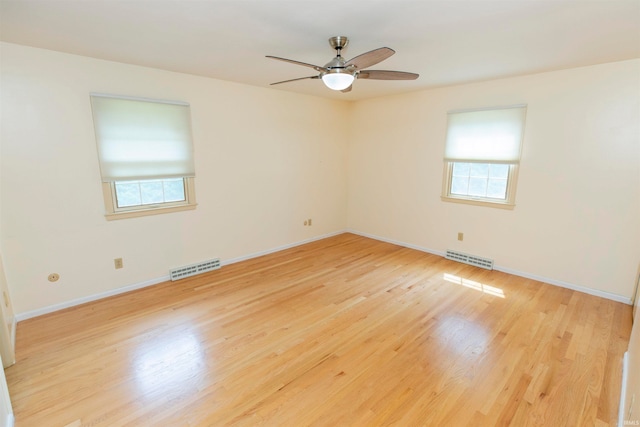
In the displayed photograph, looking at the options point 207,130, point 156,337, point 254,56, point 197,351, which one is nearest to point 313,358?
point 197,351

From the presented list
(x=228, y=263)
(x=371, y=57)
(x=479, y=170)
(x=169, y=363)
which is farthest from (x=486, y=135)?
(x=169, y=363)

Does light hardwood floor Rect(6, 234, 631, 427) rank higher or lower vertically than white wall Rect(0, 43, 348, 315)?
lower

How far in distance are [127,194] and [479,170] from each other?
14.9 feet

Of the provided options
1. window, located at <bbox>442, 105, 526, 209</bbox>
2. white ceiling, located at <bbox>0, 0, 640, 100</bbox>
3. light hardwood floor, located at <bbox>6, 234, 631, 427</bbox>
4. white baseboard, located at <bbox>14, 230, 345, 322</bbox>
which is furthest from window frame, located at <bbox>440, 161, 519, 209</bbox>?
white baseboard, located at <bbox>14, 230, 345, 322</bbox>

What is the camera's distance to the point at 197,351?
2438 mm

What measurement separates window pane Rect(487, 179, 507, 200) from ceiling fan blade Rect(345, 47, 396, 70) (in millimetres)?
2835

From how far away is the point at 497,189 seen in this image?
4.08m

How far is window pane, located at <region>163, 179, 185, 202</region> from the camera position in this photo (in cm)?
371

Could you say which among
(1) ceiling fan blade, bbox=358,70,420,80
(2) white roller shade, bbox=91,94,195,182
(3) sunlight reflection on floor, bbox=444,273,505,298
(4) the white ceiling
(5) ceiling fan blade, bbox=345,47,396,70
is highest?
(4) the white ceiling

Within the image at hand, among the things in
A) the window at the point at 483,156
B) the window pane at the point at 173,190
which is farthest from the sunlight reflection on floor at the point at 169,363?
the window at the point at 483,156

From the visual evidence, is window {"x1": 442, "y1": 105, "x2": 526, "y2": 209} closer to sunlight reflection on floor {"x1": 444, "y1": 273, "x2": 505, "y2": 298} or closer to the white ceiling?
the white ceiling

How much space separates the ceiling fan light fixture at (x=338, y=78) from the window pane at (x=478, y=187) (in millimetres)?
2864

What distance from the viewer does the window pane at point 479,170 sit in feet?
13.6

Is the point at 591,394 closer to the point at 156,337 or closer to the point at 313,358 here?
the point at 313,358
